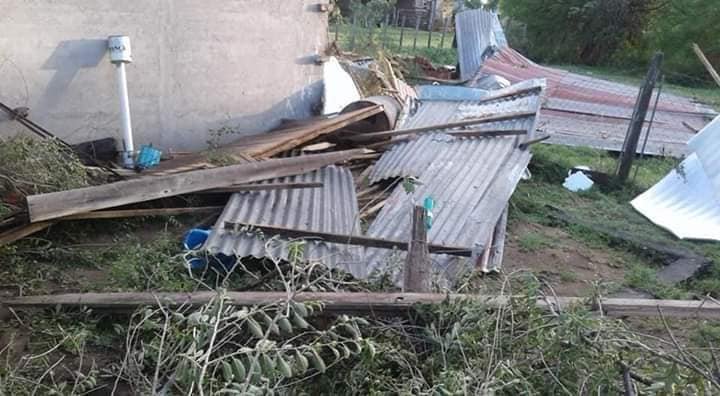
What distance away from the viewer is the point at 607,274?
15.8ft

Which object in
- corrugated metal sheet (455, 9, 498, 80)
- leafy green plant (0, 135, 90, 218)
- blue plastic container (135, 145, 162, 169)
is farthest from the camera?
corrugated metal sheet (455, 9, 498, 80)

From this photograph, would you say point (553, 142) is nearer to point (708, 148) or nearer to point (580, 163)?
point (580, 163)

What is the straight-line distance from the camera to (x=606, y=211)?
20.2 ft

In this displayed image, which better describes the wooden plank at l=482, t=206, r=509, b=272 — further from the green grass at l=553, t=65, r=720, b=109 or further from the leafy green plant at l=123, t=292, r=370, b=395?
the green grass at l=553, t=65, r=720, b=109

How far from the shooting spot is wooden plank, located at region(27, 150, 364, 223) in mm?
3873

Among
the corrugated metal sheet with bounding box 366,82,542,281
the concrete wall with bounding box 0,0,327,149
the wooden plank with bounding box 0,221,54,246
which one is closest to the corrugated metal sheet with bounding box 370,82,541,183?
the corrugated metal sheet with bounding box 366,82,542,281

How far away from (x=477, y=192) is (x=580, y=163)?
3189 millimetres

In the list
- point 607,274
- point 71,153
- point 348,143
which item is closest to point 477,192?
point 607,274

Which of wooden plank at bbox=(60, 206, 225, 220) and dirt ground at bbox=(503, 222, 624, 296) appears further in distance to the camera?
dirt ground at bbox=(503, 222, 624, 296)

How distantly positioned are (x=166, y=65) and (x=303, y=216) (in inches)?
98.2

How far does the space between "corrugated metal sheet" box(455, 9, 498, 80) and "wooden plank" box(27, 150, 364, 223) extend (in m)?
7.47

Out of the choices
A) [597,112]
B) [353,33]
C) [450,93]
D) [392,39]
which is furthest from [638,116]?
[392,39]

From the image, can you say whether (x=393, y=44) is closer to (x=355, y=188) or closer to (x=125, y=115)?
(x=355, y=188)

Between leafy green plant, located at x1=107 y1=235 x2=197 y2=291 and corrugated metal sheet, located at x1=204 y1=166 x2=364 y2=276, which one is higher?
corrugated metal sheet, located at x1=204 y1=166 x2=364 y2=276
